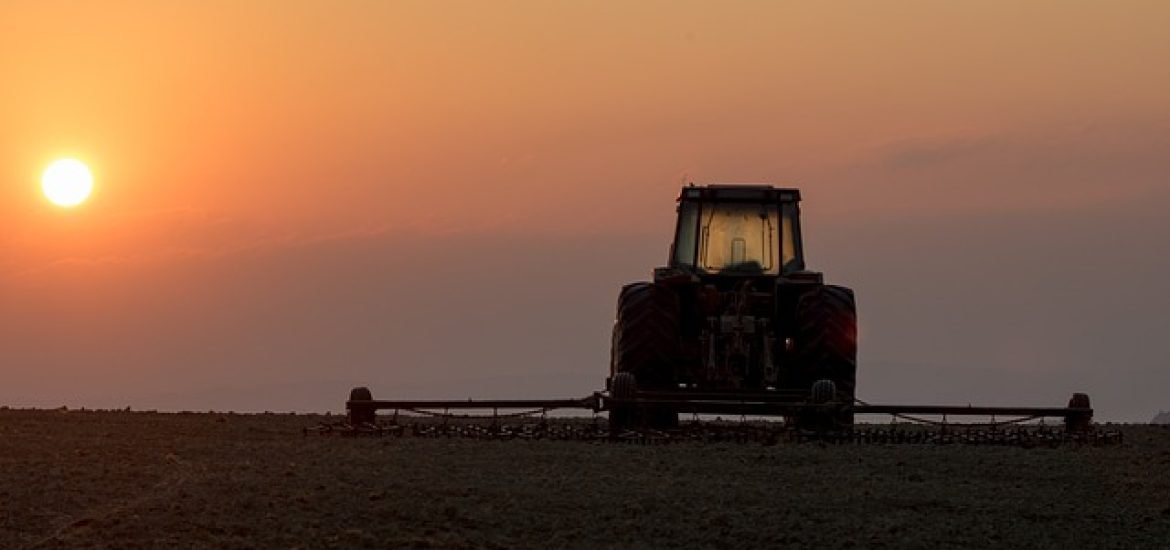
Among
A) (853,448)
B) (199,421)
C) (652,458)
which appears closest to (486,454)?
(652,458)

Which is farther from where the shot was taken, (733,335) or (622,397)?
(733,335)

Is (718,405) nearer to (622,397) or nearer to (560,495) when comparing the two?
(622,397)

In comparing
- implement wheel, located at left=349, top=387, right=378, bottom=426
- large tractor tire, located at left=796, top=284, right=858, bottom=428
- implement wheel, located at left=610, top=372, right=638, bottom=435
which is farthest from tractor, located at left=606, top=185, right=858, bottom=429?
implement wheel, located at left=349, top=387, right=378, bottom=426

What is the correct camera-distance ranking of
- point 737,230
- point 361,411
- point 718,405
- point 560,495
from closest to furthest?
point 560,495, point 718,405, point 361,411, point 737,230

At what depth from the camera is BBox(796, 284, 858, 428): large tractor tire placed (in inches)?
966

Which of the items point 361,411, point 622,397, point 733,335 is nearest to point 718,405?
point 622,397

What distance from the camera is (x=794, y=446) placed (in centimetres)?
2111

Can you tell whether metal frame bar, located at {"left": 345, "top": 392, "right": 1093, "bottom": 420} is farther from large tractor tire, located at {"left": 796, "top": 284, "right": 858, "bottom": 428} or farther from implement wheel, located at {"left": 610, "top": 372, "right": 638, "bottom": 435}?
large tractor tire, located at {"left": 796, "top": 284, "right": 858, "bottom": 428}

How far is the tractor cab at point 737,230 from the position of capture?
89.1ft

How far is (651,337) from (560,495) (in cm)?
1026

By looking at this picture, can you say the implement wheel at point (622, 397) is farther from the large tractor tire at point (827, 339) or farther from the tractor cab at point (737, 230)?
the tractor cab at point (737, 230)

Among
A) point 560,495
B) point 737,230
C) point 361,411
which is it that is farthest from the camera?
point 737,230

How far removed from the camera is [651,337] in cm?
2486

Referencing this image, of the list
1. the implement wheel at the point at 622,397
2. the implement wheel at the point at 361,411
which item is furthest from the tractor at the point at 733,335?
the implement wheel at the point at 361,411
